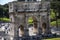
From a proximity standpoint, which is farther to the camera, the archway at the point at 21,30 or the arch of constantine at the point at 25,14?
the archway at the point at 21,30

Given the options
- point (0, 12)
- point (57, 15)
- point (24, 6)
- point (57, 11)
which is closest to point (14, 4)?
point (24, 6)

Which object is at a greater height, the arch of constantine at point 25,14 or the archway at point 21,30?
the arch of constantine at point 25,14

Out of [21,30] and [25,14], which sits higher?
[25,14]

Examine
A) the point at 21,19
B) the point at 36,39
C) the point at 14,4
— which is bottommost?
the point at 36,39

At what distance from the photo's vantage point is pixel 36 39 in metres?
38.0

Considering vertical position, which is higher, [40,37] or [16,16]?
[16,16]

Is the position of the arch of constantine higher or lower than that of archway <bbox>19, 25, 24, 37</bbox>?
higher

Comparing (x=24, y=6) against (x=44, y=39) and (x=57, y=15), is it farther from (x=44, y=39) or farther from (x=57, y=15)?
(x=57, y=15)

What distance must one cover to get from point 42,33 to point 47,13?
346 cm

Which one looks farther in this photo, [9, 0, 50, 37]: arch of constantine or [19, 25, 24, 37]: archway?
[19, 25, 24, 37]: archway

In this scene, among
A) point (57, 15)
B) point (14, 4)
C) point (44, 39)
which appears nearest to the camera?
point (44, 39)

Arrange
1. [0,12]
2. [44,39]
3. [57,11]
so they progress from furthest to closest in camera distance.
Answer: [0,12]
[57,11]
[44,39]

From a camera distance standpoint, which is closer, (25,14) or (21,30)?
(25,14)

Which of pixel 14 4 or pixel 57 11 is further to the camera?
pixel 57 11
